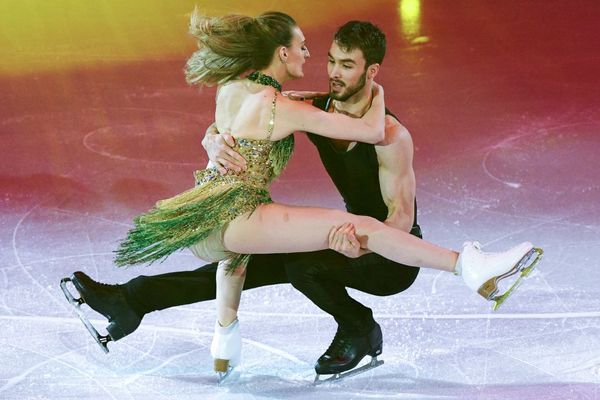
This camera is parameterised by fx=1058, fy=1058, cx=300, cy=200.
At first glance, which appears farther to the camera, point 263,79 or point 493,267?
point 263,79

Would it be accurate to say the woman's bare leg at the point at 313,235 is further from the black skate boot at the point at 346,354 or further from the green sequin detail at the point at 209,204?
the black skate boot at the point at 346,354

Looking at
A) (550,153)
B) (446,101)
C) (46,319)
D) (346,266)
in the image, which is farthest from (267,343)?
(446,101)

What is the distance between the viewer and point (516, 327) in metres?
4.29

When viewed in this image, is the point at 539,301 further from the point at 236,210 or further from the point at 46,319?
the point at 46,319

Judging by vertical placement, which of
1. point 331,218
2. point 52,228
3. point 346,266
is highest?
point 331,218

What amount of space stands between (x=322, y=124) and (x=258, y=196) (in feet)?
1.16

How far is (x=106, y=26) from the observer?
7875 millimetres

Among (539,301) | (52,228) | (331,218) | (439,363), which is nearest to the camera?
(331,218)

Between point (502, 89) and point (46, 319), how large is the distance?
11.3 ft

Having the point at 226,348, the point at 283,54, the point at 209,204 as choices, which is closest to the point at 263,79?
the point at 283,54

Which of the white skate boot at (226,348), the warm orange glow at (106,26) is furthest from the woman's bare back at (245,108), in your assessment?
the warm orange glow at (106,26)

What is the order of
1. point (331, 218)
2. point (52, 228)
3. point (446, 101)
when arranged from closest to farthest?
point (331, 218), point (52, 228), point (446, 101)

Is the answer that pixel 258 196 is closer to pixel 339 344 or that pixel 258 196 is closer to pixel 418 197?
pixel 339 344

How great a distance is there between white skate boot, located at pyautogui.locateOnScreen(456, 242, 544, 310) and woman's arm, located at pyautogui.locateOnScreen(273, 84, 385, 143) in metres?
0.56
